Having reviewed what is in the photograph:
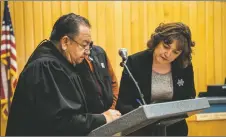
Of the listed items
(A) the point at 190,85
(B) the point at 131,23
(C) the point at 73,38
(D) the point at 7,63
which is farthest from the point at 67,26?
(B) the point at 131,23

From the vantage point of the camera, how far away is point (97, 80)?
2.29 m

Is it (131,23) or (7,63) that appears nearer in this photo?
(7,63)

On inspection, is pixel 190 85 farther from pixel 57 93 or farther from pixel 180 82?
pixel 57 93

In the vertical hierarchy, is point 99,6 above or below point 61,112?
above

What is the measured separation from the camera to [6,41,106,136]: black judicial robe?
161 cm

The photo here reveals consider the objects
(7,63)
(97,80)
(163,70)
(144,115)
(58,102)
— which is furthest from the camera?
(7,63)

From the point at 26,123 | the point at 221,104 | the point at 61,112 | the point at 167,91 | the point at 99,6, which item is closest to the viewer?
the point at 61,112

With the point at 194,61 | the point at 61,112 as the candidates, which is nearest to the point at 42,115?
the point at 61,112

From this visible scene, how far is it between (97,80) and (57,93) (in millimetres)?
660

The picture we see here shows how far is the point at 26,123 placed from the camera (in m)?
1.73

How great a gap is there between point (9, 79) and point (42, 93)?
8.80 feet

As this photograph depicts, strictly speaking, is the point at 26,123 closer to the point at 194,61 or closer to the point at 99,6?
the point at 99,6

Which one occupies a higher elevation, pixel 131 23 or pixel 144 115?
pixel 131 23

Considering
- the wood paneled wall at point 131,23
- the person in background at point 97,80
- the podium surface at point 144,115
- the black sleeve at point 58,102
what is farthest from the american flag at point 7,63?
the podium surface at point 144,115
